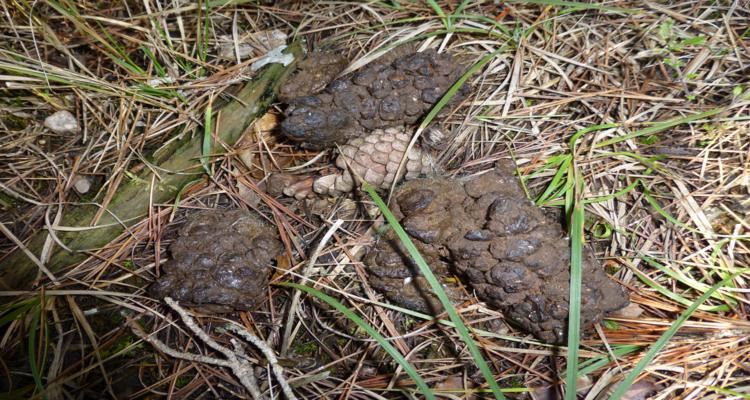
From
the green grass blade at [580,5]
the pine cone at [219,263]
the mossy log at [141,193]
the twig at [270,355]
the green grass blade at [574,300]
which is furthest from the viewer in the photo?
the green grass blade at [580,5]

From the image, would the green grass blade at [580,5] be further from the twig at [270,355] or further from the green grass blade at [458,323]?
the twig at [270,355]

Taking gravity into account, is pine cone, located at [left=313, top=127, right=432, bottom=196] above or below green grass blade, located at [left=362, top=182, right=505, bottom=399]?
above

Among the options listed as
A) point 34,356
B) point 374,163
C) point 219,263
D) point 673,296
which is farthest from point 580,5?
point 34,356

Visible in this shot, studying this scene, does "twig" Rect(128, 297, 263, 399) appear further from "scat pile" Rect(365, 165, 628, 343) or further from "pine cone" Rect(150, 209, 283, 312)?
"scat pile" Rect(365, 165, 628, 343)

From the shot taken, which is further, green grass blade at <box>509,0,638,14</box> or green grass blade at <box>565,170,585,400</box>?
green grass blade at <box>509,0,638,14</box>

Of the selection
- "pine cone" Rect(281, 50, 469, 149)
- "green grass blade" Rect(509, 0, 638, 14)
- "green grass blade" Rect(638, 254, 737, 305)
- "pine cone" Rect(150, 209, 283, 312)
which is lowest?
"pine cone" Rect(150, 209, 283, 312)

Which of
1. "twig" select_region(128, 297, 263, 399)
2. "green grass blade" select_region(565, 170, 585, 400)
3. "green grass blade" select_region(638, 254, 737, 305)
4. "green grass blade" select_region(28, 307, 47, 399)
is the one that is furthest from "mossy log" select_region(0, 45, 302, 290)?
"green grass blade" select_region(638, 254, 737, 305)

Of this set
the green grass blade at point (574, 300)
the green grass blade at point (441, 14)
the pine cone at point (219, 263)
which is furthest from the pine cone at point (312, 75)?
the green grass blade at point (574, 300)
